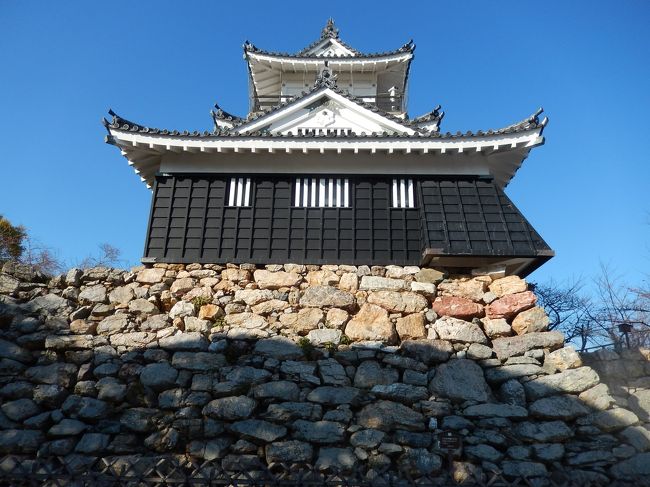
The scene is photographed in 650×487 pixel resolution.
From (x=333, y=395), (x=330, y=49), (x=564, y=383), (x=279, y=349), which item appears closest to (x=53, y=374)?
(x=279, y=349)

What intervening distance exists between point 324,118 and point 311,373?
6679 millimetres

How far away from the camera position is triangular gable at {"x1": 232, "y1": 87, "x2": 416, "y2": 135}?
1040cm

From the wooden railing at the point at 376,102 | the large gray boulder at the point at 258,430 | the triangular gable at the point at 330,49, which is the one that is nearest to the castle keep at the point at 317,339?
the large gray boulder at the point at 258,430

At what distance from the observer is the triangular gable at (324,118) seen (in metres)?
10.4

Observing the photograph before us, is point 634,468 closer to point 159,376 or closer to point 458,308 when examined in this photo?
point 458,308

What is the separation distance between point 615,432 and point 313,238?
567cm

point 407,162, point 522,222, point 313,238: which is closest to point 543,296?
point 522,222

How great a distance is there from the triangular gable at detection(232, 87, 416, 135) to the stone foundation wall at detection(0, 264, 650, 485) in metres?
3.89

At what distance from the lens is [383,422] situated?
6.26 m

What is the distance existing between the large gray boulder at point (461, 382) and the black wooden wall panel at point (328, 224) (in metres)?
2.21

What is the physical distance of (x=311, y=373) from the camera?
6.82 metres

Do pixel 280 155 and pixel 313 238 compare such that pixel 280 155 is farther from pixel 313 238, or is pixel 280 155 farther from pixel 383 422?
pixel 383 422

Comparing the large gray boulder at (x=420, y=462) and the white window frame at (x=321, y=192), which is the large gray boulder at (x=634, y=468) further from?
the white window frame at (x=321, y=192)

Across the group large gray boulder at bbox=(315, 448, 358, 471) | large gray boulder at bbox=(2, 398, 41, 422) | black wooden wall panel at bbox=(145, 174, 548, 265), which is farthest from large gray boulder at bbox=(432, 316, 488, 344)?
large gray boulder at bbox=(2, 398, 41, 422)
